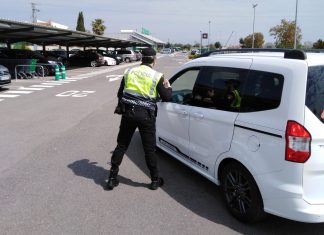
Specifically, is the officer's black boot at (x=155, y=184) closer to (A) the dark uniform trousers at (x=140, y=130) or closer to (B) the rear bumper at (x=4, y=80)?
(A) the dark uniform trousers at (x=140, y=130)

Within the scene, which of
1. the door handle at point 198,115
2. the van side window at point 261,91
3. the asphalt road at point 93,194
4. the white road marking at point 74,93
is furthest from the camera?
the white road marking at point 74,93

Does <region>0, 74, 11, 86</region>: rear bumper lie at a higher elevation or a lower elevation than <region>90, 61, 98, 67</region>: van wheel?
lower

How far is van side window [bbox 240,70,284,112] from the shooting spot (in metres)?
3.24

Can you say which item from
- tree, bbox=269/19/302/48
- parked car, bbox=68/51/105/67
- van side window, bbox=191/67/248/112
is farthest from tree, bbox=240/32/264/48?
van side window, bbox=191/67/248/112

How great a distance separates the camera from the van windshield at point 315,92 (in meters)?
3.05

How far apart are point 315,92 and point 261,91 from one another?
0.52 m

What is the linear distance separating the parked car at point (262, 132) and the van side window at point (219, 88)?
0.01 meters

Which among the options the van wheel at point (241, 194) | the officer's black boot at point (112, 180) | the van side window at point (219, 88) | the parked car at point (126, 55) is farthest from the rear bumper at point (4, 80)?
the parked car at point (126, 55)

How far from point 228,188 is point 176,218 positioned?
26.6 inches

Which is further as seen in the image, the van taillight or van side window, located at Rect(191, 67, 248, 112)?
van side window, located at Rect(191, 67, 248, 112)

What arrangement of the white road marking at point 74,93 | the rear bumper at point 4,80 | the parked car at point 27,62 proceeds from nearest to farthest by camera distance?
the white road marking at point 74,93 → the rear bumper at point 4,80 → the parked car at point 27,62

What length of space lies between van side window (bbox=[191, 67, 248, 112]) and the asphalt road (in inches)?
47.4

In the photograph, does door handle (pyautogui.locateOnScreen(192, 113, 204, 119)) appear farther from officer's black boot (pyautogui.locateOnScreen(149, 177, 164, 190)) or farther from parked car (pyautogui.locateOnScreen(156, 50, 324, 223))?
officer's black boot (pyautogui.locateOnScreen(149, 177, 164, 190))

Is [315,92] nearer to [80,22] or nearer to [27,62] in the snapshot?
[27,62]
